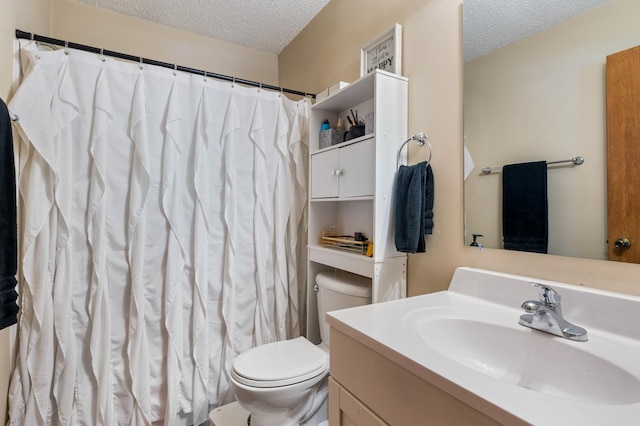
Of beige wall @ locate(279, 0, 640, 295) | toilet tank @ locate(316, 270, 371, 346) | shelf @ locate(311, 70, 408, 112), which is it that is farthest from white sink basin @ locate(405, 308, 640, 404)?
shelf @ locate(311, 70, 408, 112)

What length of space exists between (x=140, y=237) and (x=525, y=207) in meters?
1.55

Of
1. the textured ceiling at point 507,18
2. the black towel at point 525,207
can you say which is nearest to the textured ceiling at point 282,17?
the textured ceiling at point 507,18

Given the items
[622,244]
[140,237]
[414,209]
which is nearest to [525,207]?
[622,244]

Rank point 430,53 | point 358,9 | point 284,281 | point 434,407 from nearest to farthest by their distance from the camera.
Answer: point 434,407 < point 430,53 < point 358,9 < point 284,281

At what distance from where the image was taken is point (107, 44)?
2.00 m

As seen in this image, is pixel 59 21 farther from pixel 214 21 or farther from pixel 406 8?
pixel 406 8

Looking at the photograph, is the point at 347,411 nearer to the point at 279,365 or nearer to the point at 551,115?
the point at 279,365

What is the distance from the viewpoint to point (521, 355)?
77 cm

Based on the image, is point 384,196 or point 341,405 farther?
point 384,196

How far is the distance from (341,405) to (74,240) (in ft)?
4.30

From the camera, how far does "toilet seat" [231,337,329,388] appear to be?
1218 millimetres

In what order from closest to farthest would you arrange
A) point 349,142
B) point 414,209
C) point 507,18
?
point 507,18, point 414,209, point 349,142

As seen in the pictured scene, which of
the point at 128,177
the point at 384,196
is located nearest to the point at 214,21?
the point at 128,177

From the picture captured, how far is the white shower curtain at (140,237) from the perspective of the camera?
1275 mm
